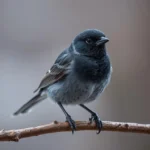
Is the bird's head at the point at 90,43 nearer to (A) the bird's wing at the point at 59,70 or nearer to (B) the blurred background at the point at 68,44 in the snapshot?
(A) the bird's wing at the point at 59,70

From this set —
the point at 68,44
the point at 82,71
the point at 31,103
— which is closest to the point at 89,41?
the point at 82,71

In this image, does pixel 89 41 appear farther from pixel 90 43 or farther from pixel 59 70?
pixel 59 70

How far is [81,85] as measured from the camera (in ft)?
7.42

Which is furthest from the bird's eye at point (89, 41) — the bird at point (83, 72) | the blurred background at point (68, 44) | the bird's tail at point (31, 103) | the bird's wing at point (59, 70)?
the blurred background at point (68, 44)

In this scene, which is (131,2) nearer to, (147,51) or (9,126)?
(147,51)

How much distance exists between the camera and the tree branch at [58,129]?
68.3 inches

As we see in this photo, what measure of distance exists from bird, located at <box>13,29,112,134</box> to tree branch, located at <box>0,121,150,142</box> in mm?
223

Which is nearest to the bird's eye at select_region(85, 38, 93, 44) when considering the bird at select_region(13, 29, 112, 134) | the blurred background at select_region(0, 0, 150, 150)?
the bird at select_region(13, 29, 112, 134)

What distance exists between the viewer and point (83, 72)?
2266 millimetres

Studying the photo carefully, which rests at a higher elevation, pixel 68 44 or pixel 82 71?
pixel 82 71

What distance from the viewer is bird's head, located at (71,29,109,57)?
226 cm

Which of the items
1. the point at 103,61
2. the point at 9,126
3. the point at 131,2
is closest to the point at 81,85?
the point at 103,61

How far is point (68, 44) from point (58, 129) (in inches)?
90.3

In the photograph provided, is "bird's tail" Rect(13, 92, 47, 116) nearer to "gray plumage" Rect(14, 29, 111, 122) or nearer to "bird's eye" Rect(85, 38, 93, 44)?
"gray plumage" Rect(14, 29, 111, 122)
